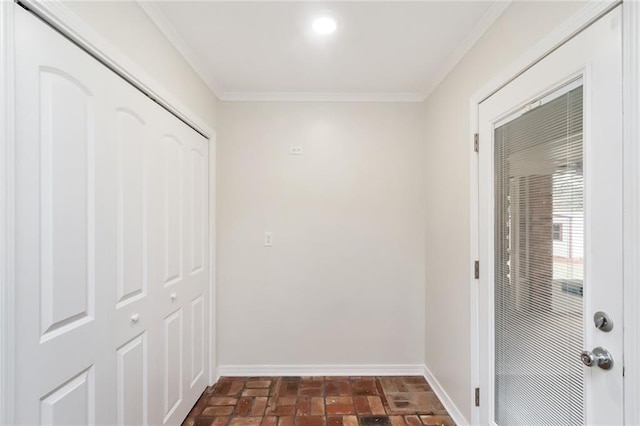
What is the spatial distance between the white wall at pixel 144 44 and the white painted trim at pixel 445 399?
268 centimetres

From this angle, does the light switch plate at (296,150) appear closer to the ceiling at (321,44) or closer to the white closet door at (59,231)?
the ceiling at (321,44)

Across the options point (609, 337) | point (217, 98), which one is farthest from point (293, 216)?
point (609, 337)

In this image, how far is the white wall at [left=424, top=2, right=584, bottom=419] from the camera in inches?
55.0

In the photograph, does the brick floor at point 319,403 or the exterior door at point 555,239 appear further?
the brick floor at point 319,403

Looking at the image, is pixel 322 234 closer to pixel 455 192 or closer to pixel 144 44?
pixel 455 192

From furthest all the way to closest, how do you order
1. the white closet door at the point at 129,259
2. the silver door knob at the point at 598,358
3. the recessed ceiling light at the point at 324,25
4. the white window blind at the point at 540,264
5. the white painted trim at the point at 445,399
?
the white painted trim at the point at 445,399
the recessed ceiling light at the point at 324,25
the white closet door at the point at 129,259
the white window blind at the point at 540,264
the silver door knob at the point at 598,358

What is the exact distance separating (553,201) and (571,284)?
13.1 inches

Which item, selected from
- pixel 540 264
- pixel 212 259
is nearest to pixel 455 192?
pixel 540 264

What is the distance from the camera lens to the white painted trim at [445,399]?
1858mm

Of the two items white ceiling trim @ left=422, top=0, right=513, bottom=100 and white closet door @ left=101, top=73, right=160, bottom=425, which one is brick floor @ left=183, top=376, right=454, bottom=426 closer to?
white closet door @ left=101, top=73, right=160, bottom=425

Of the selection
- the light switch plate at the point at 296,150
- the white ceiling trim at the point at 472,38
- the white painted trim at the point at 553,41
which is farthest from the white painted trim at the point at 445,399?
the white ceiling trim at the point at 472,38

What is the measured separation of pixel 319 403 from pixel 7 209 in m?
2.08

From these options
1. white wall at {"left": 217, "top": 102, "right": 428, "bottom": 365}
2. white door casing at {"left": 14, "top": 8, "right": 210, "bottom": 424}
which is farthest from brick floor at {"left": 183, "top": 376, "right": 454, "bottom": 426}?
white door casing at {"left": 14, "top": 8, "right": 210, "bottom": 424}

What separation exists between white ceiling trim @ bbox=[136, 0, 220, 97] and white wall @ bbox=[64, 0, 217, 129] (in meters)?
0.02
